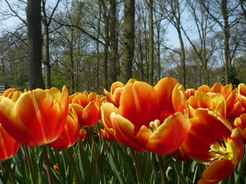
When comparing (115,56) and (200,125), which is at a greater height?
(115,56)

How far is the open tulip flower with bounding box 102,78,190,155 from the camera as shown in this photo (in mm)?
470

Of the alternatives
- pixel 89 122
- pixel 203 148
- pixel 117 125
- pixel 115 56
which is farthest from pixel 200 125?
pixel 115 56

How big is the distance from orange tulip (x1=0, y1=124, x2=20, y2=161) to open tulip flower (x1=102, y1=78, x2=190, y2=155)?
0.24 meters

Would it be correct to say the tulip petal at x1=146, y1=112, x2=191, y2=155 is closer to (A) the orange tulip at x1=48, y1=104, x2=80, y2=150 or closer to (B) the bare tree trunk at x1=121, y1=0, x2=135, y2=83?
(A) the orange tulip at x1=48, y1=104, x2=80, y2=150

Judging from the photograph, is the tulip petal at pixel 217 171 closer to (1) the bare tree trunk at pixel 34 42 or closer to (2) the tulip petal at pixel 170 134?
(2) the tulip petal at pixel 170 134

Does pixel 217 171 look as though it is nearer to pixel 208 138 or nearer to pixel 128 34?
pixel 208 138

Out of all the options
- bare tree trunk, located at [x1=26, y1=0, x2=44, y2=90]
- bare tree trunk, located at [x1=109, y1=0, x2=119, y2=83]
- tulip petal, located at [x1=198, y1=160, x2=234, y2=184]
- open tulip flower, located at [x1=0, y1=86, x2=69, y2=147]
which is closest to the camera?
tulip petal, located at [x1=198, y1=160, x2=234, y2=184]

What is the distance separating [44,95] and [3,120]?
100mm

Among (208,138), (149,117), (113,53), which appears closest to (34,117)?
(149,117)

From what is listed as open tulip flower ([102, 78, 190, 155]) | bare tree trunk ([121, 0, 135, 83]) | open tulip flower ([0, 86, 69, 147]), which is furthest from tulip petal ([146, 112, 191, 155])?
bare tree trunk ([121, 0, 135, 83])

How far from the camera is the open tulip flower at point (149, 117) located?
18.5 inches

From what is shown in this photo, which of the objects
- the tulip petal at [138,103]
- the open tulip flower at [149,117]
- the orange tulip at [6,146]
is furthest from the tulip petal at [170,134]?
the orange tulip at [6,146]

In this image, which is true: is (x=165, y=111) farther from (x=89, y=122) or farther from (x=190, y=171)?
(x=190, y=171)

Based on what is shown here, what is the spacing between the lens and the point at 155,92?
60 cm
